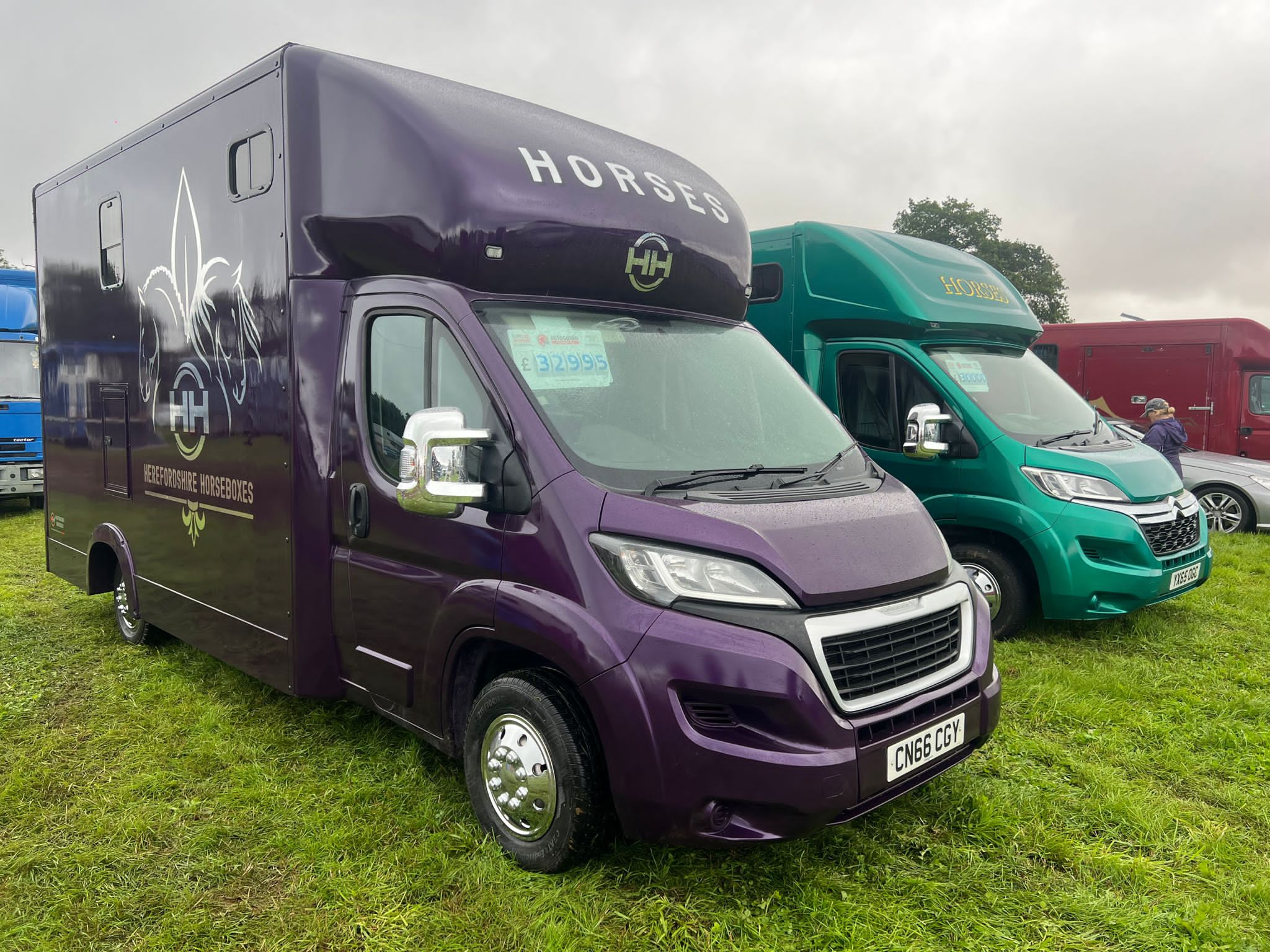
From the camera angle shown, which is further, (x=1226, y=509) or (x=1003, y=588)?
(x=1226, y=509)

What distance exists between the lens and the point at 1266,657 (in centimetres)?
586

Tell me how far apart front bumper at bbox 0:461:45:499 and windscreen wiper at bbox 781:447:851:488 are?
484 inches

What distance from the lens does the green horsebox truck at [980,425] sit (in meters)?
5.77

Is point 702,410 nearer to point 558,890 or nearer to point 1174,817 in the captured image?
point 558,890

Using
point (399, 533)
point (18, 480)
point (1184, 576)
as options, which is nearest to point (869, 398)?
A: point (1184, 576)

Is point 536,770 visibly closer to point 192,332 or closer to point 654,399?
point 654,399

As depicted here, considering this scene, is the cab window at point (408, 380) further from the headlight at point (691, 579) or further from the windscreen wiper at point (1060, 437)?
the windscreen wiper at point (1060, 437)

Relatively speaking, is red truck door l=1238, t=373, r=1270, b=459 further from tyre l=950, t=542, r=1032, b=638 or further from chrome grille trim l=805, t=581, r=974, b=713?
chrome grille trim l=805, t=581, r=974, b=713

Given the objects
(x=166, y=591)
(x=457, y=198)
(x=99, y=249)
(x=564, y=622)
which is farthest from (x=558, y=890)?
(x=99, y=249)

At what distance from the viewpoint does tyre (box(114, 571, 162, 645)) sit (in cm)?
588

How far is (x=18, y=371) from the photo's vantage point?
12.6 metres

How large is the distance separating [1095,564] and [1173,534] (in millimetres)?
734

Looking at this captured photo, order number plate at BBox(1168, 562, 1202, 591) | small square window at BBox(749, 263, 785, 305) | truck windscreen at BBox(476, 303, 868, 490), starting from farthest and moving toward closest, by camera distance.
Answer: small square window at BBox(749, 263, 785, 305), number plate at BBox(1168, 562, 1202, 591), truck windscreen at BBox(476, 303, 868, 490)

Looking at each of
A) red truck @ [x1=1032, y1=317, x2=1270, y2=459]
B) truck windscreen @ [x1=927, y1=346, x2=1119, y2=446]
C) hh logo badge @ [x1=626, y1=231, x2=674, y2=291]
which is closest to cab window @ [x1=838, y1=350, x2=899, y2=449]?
truck windscreen @ [x1=927, y1=346, x2=1119, y2=446]
